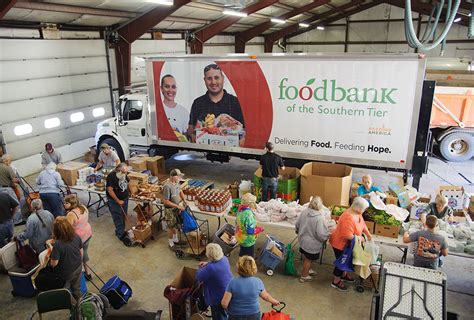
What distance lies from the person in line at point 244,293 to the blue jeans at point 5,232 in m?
5.04

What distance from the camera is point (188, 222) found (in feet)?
23.1

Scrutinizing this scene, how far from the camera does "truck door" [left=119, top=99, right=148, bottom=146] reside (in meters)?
11.6

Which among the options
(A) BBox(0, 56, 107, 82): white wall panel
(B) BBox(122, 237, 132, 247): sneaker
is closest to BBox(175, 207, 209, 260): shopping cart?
(B) BBox(122, 237, 132, 247): sneaker

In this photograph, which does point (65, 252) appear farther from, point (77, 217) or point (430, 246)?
point (430, 246)

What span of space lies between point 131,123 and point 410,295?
9.82 meters

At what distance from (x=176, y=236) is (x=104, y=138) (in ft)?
20.6

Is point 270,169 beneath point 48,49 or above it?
beneath

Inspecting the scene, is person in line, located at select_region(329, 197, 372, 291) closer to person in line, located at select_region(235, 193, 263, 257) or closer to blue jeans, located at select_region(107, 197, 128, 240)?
person in line, located at select_region(235, 193, 263, 257)

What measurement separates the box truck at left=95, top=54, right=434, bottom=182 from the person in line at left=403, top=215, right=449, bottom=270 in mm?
3647

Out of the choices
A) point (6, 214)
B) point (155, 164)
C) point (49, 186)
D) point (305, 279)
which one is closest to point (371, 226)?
point (305, 279)

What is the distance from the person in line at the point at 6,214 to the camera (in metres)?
6.78

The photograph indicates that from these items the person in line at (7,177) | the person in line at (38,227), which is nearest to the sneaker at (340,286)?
the person in line at (38,227)

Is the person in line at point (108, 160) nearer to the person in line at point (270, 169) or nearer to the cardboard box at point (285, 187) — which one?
the cardboard box at point (285, 187)

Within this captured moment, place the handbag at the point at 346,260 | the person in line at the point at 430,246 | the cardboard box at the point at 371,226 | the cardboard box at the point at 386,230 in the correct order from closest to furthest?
the person in line at the point at 430,246, the handbag at the point at 346,260, the cardboard box at the point at 386,230, the cardboard box at the point at 371,226
